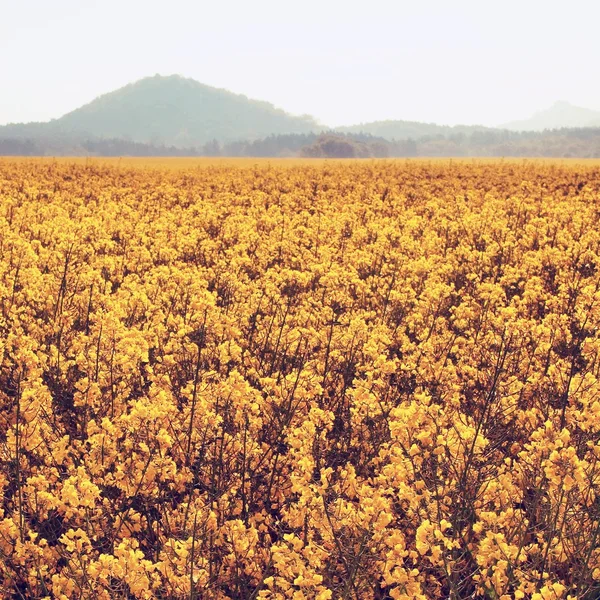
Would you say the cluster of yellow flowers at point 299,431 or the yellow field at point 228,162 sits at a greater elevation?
the yellow field at point 228,162

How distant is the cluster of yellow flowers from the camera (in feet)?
13.1

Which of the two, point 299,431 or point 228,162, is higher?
point 228,162

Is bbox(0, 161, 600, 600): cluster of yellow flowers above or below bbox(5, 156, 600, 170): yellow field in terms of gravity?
below

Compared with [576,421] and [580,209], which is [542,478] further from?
[580,209]

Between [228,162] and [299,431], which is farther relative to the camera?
[228,162]

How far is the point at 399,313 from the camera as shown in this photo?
9023mm

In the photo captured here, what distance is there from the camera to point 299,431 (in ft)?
16.1

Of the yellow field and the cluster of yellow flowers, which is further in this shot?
the yellow field

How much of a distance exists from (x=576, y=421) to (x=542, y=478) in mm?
995

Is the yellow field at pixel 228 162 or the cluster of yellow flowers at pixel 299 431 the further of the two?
the yellow field at pixel 228 162

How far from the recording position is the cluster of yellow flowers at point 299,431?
400 centimetres

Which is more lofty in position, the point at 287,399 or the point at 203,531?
the point at 287,399

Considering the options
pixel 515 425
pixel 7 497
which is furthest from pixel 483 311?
pixel 7 497

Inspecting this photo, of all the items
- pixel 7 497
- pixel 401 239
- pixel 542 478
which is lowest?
pixel 7 497
